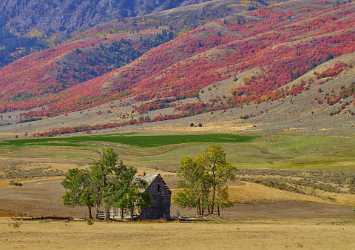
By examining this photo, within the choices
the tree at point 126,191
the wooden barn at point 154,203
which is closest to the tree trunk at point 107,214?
the tree at point 126,191

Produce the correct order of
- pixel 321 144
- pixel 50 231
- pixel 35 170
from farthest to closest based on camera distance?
pixel 321 144
pixel 35 170
pixel 50 231

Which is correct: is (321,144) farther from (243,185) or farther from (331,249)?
(331,249)

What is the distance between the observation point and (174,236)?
193 feet

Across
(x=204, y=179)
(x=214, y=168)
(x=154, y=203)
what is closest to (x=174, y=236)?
(x=154, y=203)

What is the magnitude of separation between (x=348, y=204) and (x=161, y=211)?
3104 cm

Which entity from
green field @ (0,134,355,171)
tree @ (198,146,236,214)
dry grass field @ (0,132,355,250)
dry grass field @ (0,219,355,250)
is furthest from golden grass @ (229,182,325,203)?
green field @ (0,134,355,171)

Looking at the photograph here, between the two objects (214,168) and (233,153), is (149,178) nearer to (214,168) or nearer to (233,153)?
(214,168)

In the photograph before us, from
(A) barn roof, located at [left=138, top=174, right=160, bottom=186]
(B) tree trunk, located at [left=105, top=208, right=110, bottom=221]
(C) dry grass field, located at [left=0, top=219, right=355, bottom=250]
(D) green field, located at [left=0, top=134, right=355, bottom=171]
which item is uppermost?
(D) green field, located at [left=0, top=134, right=355, bottom=171]

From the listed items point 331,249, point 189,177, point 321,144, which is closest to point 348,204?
point 189,177

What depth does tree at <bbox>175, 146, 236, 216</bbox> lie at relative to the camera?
84.5 meters

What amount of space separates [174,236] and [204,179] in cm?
2599

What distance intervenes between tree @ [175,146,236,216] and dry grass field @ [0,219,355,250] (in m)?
13.4

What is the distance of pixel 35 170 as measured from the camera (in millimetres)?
142000

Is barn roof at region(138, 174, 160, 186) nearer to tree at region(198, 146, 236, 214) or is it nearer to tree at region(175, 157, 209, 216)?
tree at region(175, 157, 209, 216)
